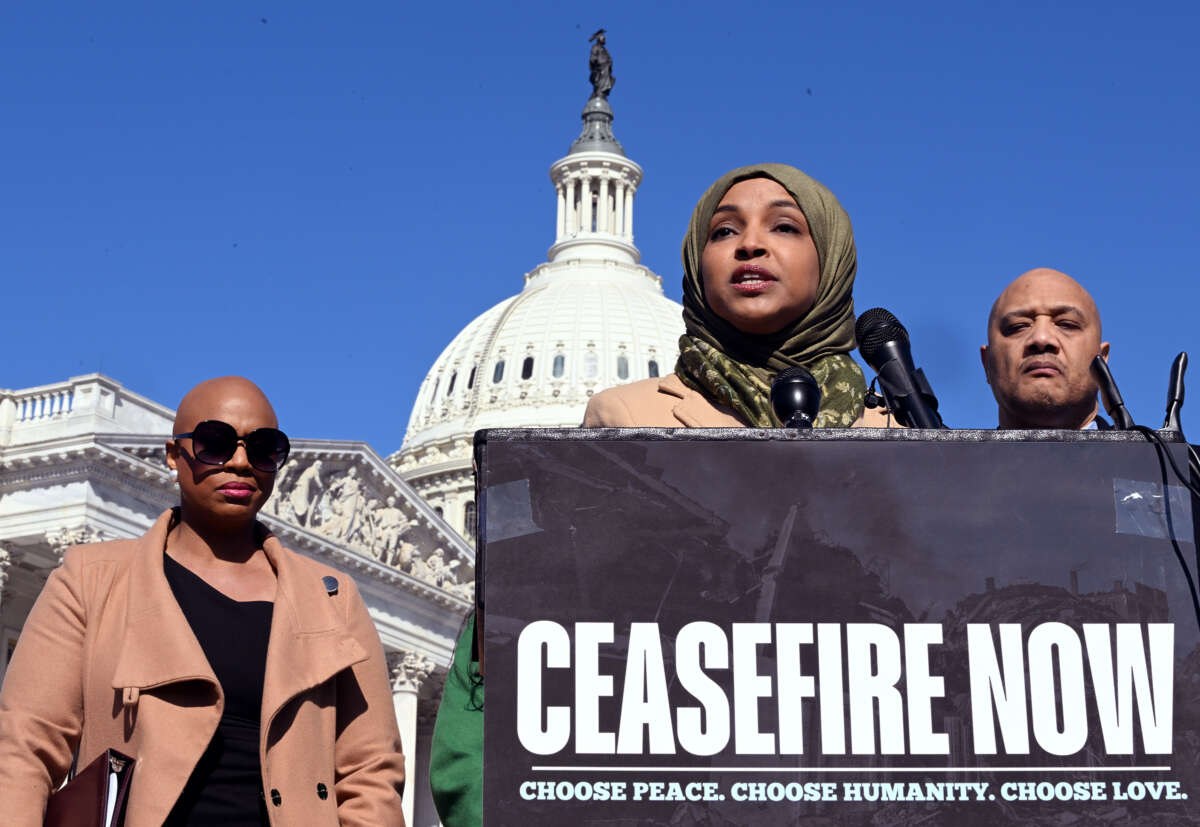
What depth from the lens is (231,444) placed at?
3.71 m

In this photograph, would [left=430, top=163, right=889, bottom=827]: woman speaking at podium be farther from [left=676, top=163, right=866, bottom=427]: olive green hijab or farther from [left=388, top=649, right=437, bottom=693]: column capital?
[left=388, top=649, right=437, bottom=693]: column capital

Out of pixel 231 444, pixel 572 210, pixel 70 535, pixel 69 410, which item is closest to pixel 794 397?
pixel 231 444

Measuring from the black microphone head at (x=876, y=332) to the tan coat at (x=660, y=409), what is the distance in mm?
141

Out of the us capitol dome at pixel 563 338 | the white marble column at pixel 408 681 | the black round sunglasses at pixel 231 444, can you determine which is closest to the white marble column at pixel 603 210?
the us capitol dome at pixel 563 338

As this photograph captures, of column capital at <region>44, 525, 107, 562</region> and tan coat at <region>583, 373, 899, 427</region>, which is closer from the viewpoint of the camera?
tan coat at <region>583, 373, 899, 427</region>

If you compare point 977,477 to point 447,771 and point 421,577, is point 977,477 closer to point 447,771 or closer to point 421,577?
point 447,771

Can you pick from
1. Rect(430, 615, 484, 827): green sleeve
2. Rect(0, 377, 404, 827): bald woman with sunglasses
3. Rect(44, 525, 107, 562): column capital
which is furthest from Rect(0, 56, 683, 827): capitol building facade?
Rect(430, 615, 484, 827): green sleeve

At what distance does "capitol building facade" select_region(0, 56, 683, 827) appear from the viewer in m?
31.0

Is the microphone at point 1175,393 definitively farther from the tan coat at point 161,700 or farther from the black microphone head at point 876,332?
the tan coat at point 161,700

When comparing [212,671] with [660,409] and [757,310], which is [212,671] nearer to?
[660,409]

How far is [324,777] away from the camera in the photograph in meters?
3.57

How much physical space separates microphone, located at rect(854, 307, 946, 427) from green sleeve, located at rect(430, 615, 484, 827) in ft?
3.23

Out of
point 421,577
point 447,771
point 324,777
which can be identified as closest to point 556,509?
point 447,771

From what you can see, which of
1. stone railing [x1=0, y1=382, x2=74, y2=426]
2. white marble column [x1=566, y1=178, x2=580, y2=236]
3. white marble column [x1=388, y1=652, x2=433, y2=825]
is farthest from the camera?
white marble column [x1=566, y1=178, x2=580, y2=236]
